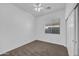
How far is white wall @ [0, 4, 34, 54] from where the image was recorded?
1.78m

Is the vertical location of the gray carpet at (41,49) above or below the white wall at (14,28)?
below

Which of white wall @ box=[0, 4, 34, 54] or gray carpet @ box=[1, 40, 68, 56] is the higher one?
white wall @ box=[0, 4, 34, 54]

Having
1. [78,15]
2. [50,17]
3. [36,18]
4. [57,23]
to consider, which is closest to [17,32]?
[36,18]

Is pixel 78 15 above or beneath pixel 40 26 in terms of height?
above

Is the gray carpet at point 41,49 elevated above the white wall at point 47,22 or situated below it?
below

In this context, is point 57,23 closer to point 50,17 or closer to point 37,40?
point 50,17

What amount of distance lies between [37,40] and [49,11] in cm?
98

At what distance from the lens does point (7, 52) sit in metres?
1.78

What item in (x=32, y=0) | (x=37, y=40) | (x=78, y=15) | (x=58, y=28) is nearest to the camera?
(x=32, y=0)

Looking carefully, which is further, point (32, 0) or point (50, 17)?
point (50, 17)

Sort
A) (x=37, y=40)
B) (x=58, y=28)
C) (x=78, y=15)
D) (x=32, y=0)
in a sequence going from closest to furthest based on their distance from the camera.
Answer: (x=32, y=0)
(x=78, y=15)
(x=58, y=28)
(x=37, y=40)

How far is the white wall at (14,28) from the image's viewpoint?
5.84 ft

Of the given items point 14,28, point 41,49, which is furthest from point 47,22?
point 14,28

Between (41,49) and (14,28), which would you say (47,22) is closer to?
(41,49)
